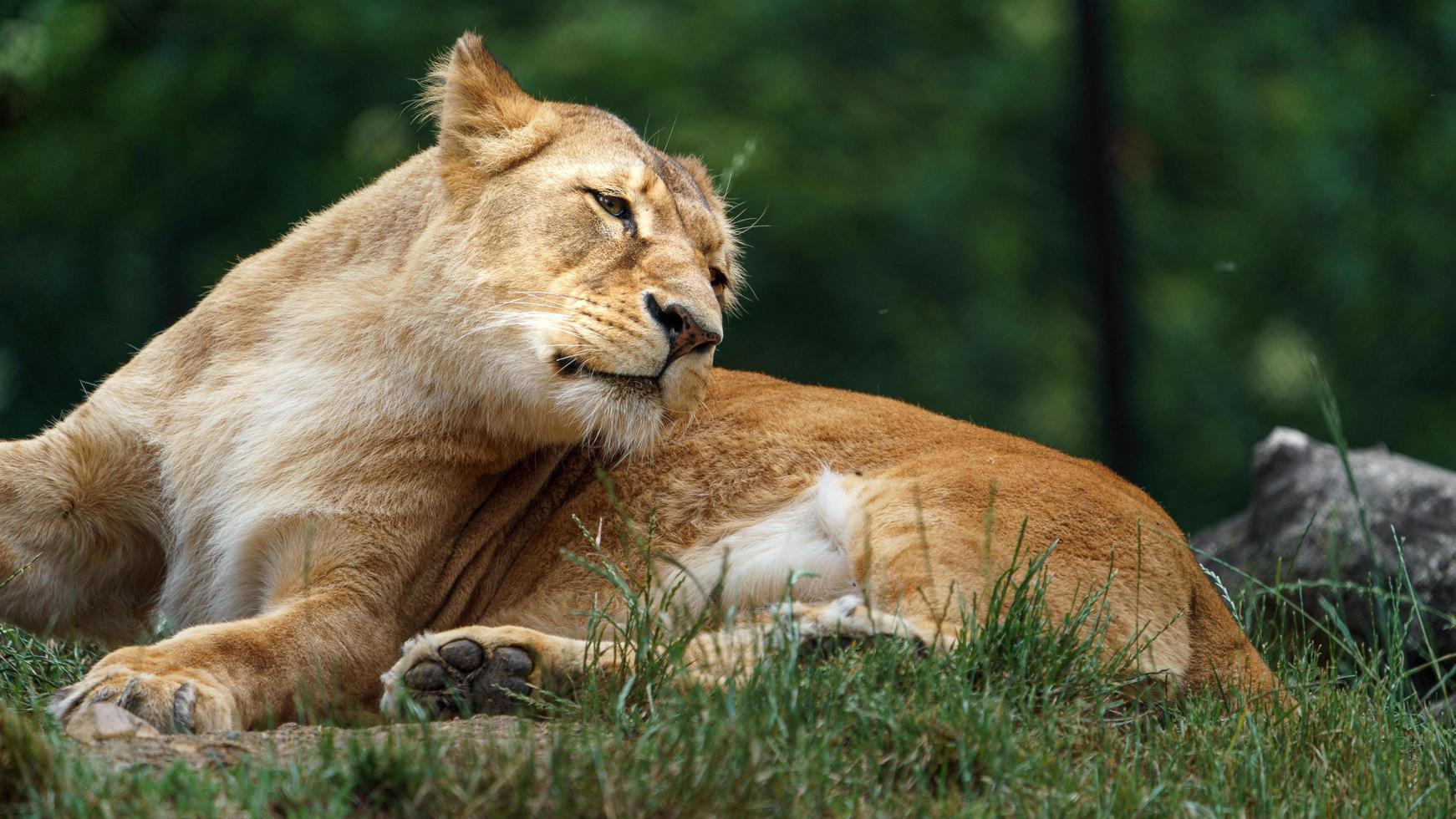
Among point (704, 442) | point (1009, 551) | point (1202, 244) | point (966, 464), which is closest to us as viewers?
point (1009, 551)

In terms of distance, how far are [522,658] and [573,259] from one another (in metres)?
1.11

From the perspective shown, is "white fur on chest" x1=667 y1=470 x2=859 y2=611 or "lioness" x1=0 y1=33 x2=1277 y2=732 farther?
"white fur on chest" x1=667 y1=470 x2=859 y2=611

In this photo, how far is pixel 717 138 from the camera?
1040 cm

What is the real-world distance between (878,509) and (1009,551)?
0.34 meters

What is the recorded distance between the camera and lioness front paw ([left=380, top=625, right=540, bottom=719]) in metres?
3.05

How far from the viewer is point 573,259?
12.5ft

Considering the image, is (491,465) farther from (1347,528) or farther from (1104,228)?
(1104,228)

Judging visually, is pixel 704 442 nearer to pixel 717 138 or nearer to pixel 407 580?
pixel 407 580

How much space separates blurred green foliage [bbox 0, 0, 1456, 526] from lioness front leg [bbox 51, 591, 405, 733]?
5583mm

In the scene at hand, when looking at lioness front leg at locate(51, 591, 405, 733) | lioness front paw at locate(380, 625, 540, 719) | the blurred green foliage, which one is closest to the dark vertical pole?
the blurred green foliage

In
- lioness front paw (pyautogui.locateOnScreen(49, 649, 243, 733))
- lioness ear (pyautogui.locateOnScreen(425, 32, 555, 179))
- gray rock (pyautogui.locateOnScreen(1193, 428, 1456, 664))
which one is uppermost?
lioness ear (pyautogui.locateOnScreen(425, 32, 555, 179))

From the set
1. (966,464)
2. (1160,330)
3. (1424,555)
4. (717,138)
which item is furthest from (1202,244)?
(966,464)

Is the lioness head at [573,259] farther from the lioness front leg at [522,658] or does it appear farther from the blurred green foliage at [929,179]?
the blurred green foliage at [929,179]

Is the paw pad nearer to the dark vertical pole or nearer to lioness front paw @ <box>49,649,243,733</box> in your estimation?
lioness front paw @ <box>49,649,243,733</box>
